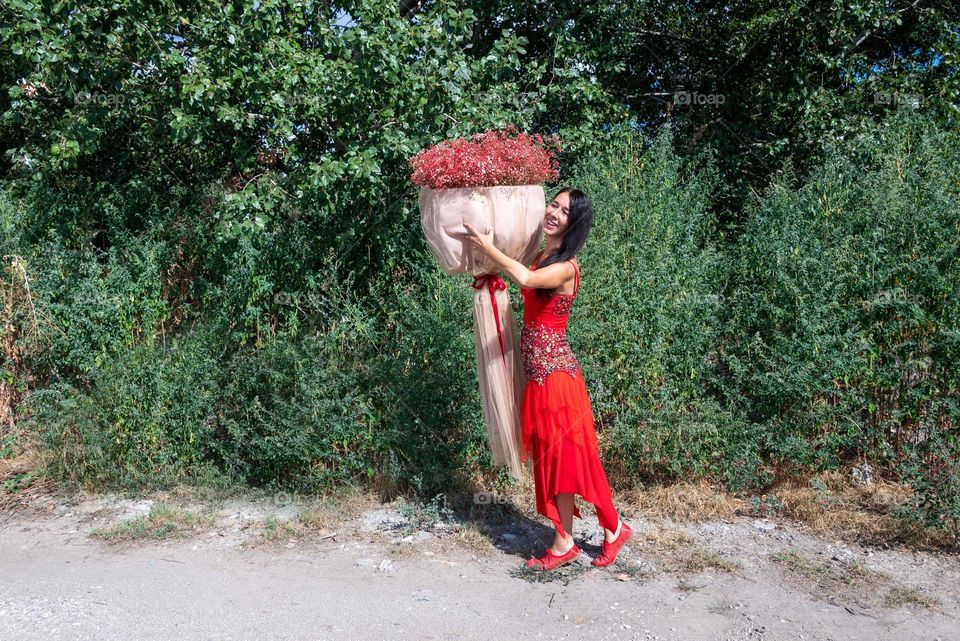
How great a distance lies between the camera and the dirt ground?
3.87 meters

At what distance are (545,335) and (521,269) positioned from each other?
471mm

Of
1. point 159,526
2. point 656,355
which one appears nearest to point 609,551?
point 656,355

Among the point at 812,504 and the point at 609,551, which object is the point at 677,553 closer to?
the point at 609,551

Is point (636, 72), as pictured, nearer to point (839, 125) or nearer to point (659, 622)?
point (839, 125)

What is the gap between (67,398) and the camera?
5945 mm

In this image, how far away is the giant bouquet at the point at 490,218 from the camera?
157 inches

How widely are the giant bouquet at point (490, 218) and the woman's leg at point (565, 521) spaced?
0.36m

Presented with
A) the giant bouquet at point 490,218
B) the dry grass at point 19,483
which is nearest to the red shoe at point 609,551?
the giant bouquet at point 490,218

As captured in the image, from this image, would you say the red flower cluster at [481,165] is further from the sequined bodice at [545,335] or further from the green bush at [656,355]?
the green bush at [656,355]

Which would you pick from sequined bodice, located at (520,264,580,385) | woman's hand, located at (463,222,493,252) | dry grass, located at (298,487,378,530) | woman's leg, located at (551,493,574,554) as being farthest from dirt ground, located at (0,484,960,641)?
woman's hand, located at (463,222,493,252)

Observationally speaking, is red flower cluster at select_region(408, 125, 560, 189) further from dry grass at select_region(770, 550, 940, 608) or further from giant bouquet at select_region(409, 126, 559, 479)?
dry grass at select_region(770, 550, 940, 608)

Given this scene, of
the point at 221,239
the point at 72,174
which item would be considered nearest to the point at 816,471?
the point at 221,239

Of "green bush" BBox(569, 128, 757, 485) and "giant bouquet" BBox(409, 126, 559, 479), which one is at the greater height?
"giant bouquet" BBox(409, 126, 559, 479)

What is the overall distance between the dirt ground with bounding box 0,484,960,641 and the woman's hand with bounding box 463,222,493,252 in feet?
5.93
